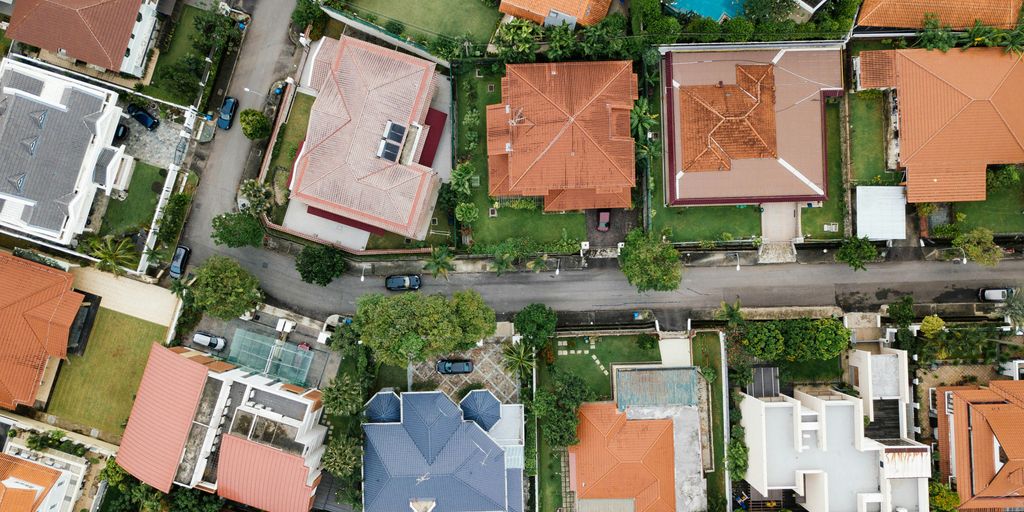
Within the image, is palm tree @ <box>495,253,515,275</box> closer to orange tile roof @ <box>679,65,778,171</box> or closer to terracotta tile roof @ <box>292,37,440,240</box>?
terracotta tile roof @ <box>292,37,440,240</box>

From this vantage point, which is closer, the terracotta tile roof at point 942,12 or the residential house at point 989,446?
the residential house at point 989,446

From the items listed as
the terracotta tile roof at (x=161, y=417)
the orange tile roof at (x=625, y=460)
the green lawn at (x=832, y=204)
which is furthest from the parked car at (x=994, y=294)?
the terracotta tile roof at (x=161, y=417)

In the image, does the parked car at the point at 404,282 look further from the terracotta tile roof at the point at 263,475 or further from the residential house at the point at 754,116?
the residential house at the point at 754,116

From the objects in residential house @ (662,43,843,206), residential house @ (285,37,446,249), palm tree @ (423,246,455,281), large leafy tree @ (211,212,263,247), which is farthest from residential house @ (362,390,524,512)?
residential house @ (662,43,843,206)

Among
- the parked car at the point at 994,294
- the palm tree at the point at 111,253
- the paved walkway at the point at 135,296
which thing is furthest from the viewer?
the paved walkway at the point at 135,296

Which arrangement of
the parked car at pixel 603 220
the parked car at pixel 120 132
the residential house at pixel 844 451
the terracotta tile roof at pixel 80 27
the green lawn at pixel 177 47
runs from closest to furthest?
1. the residential house at pixel 844 451
2. the terracotta tile roof at pixel 80 27
3. the parked car at pixel 603 220
4. the parked car at pixel 120 132
5. the green lawn at pixel 177 47

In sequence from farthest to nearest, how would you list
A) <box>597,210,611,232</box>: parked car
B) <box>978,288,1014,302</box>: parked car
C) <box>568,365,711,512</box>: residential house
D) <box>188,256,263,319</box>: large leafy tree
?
Answer: <box>597,210,611,232</box>: parked car, <box>978,288,1014,302</box>: parked car, <box>568,365,711,512</box>: residential house, <box>188,256,263,319</box>: large leafy tree

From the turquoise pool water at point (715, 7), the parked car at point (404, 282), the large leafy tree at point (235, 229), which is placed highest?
the turquoise pool water at point (715, 7)
